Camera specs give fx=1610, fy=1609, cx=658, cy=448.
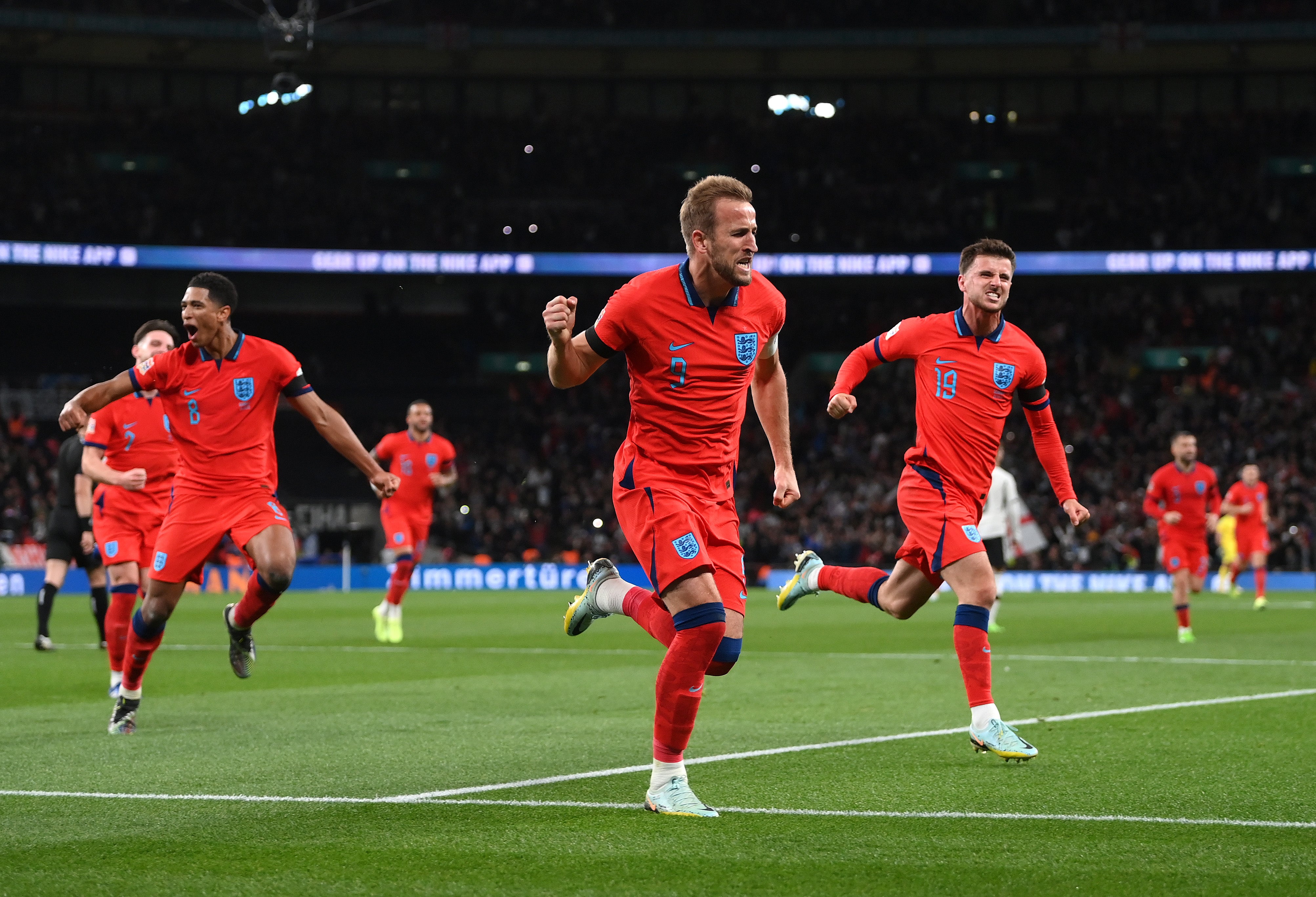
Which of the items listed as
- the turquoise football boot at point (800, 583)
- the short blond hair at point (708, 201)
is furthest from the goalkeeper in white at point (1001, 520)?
the short blond hair at point (708, 201)

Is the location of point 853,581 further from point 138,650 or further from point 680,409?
point 138,650

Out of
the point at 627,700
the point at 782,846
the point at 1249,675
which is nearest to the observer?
the point at 782,846

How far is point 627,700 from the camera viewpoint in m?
10.9

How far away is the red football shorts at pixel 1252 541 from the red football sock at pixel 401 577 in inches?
581

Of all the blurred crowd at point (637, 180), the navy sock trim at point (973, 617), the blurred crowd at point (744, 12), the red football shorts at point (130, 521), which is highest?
the blurred crowd at point (744, 12)

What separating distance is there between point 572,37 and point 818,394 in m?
11.5

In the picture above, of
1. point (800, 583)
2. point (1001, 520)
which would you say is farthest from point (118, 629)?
point (1001, 520)

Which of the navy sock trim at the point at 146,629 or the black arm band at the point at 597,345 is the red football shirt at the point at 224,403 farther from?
the black arm band at the point at 597,345

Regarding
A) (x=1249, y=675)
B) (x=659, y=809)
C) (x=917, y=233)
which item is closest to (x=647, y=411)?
(x=659, y=809)

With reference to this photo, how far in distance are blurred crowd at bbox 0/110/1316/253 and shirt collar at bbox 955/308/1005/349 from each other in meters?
32.8

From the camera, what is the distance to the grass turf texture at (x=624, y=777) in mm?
5004

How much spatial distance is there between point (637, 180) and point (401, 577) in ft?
95.6

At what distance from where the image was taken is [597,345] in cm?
615

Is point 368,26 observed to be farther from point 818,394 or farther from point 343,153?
point 818,394
